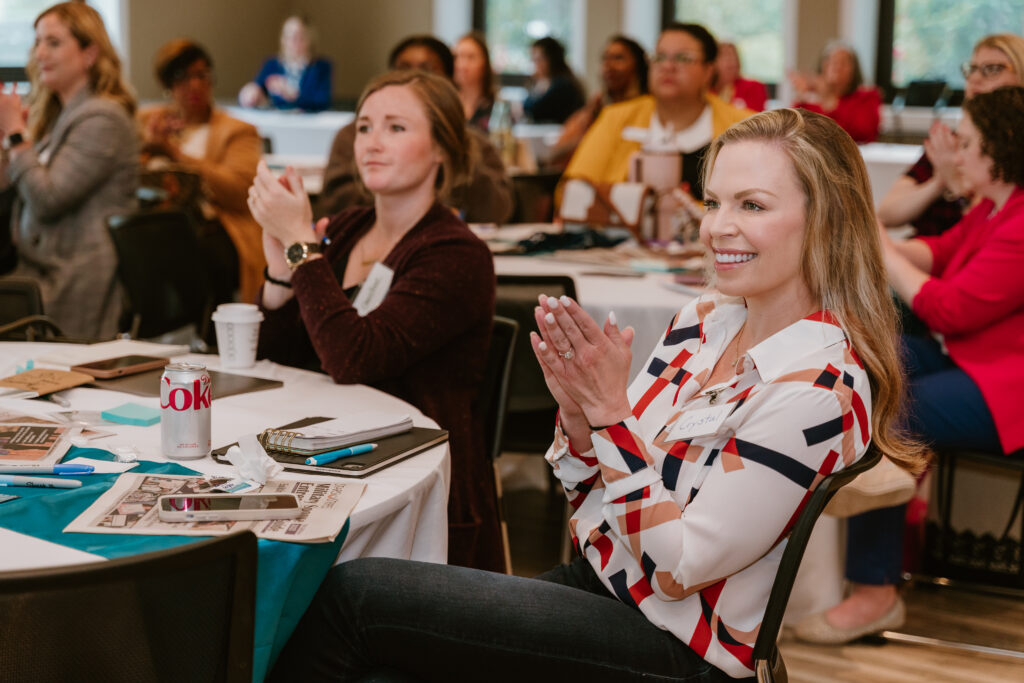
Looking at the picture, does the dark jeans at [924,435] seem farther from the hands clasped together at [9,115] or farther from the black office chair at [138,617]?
the hands clasped together at [9,115]

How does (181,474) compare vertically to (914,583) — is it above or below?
above

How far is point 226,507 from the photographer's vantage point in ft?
4.66

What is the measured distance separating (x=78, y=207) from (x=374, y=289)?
6.65 ft

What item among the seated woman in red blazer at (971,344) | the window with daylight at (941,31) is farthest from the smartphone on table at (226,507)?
the window with daylight at (941,31)

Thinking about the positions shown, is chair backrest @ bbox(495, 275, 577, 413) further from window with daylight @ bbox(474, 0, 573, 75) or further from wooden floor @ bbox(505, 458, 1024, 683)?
window with daylight @ bbox(474, 0, 573, 75)

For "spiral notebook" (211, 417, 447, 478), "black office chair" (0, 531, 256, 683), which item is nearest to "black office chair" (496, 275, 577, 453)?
"spiral notebook" (211, 417, 447, 478)

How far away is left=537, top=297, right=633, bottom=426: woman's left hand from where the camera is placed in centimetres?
145

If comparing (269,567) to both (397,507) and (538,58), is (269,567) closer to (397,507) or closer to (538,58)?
(397,507)

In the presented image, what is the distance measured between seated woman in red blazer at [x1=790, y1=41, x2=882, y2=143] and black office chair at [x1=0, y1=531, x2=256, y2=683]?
23.9 ft

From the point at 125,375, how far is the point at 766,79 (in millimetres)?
8811

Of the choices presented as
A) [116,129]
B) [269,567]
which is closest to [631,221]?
[116,129]

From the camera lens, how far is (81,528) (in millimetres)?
1370

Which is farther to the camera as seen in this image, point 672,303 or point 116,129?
point 116,129

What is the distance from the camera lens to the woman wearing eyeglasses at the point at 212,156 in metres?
5.02
